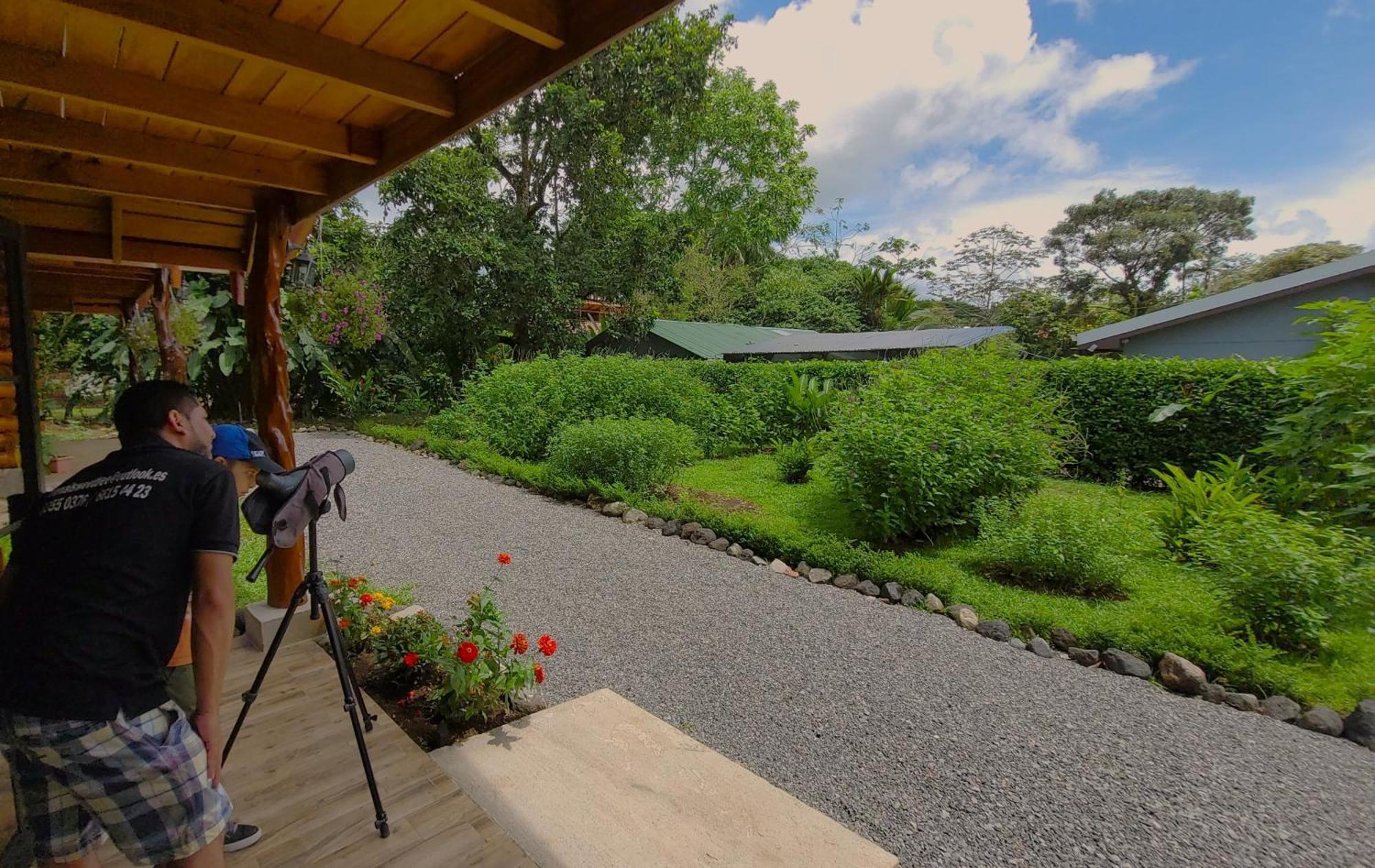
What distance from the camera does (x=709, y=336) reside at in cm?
1908

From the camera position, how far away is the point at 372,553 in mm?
5512

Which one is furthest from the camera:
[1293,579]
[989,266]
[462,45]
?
[989,266]

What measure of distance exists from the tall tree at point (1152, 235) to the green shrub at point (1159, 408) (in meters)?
25.0

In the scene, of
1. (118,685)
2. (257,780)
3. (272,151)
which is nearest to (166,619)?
(118,685)

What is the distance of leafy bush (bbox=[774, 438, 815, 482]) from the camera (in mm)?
8430

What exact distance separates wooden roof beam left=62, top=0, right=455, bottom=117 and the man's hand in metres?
1.80

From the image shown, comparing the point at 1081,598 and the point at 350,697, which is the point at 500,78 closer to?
the point at 350,697

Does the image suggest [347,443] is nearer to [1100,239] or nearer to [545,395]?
[545,395]

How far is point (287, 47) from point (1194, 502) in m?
6.93

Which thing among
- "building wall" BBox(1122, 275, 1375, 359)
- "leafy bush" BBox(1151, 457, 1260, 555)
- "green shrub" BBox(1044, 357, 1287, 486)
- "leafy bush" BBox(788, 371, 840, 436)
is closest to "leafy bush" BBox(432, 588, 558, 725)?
"leafy bush" BBox(1151, 457, 1260, 555)

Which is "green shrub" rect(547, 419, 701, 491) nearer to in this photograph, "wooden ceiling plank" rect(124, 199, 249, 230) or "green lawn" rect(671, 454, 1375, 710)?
"green lawn" rect(671, 454, 1375, 710)

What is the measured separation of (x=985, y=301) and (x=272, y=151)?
38.0 meters

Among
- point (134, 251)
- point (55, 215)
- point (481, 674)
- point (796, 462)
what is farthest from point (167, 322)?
point (796, 462)

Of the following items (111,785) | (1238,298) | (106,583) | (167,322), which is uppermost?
(1238,298)
